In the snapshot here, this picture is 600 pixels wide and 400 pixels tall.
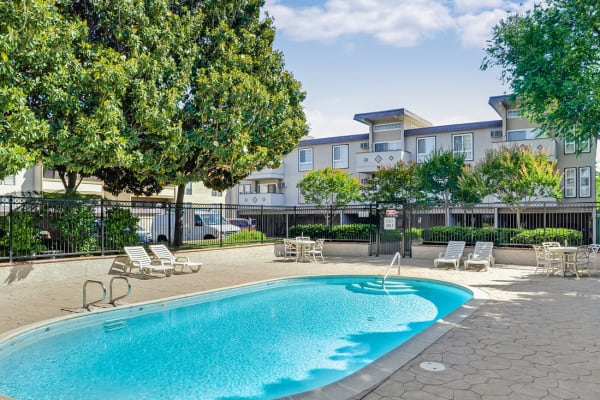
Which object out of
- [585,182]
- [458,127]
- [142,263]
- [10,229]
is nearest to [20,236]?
[10,229]

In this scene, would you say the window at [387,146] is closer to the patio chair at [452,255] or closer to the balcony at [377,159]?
the balcony at [377,159]

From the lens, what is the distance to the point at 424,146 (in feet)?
114

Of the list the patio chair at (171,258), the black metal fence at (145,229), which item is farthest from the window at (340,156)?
the patio chair at (171,258)

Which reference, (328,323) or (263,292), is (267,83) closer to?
(263,292)

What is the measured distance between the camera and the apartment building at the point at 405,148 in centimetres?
2902

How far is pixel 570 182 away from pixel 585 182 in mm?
842

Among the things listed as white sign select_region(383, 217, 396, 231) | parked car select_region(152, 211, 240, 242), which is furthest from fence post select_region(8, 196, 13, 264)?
white sign select_region(383, 217, 396, 231)

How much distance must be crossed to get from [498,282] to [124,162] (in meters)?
11.5

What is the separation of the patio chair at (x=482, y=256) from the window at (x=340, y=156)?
70.9ft

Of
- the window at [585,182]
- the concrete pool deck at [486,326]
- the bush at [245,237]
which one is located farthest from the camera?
the window at [585,182]

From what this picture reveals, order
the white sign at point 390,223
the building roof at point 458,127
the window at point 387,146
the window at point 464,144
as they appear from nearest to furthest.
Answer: the white sign at point 390,223 → the building roof at point 458,127 → the window at point 464,144 → the window at point 387,146

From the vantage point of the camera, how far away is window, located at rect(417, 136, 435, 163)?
34.5 meters

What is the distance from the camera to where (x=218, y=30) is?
54.2 ft

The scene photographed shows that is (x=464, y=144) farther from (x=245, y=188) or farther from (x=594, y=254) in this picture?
(x=245, y=188)
